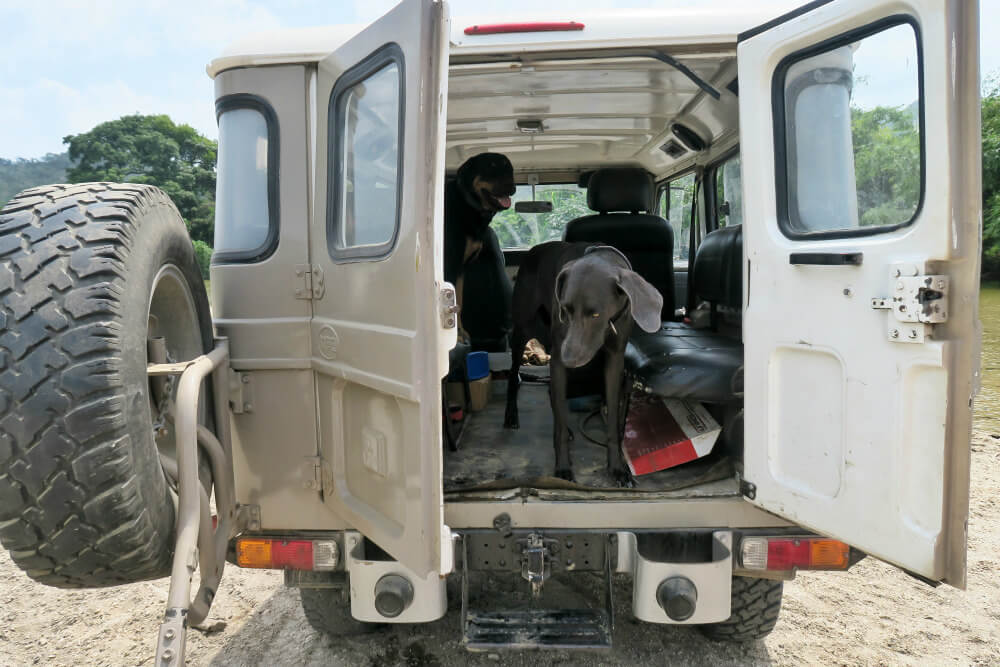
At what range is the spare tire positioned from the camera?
69.4 inches

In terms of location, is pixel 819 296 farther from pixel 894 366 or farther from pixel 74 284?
pixel 74 284

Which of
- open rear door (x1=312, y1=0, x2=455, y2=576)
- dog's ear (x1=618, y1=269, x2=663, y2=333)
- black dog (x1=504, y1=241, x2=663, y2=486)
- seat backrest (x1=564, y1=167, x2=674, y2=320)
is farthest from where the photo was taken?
seat backrest (x1=564, y1=167, x2=674, y2=320)

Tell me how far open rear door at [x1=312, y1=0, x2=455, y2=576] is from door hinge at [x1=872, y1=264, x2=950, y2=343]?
1.29 meters

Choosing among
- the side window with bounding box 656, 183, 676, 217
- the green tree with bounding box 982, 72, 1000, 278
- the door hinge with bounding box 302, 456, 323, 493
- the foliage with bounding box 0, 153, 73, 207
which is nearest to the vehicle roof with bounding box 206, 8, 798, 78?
the door hinge with bounding box 302, 456, 323, 493

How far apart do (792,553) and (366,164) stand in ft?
6.91

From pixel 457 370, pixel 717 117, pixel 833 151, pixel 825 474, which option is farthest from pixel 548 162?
pixel 825 474

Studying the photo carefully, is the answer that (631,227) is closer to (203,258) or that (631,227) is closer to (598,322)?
(598,322)

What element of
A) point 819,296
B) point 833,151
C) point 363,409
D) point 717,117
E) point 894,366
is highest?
point 717,117

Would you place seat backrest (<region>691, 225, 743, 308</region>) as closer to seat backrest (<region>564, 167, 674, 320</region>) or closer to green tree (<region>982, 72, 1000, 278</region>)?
seat backrest (<region>564, 167, 674, 320</region>)

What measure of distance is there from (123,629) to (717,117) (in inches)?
166

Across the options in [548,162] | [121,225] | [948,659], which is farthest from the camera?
[548,162]

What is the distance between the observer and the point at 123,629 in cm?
323

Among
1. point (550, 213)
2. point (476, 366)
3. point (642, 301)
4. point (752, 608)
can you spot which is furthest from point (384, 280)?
point (550, 213)

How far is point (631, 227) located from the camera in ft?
16.1
